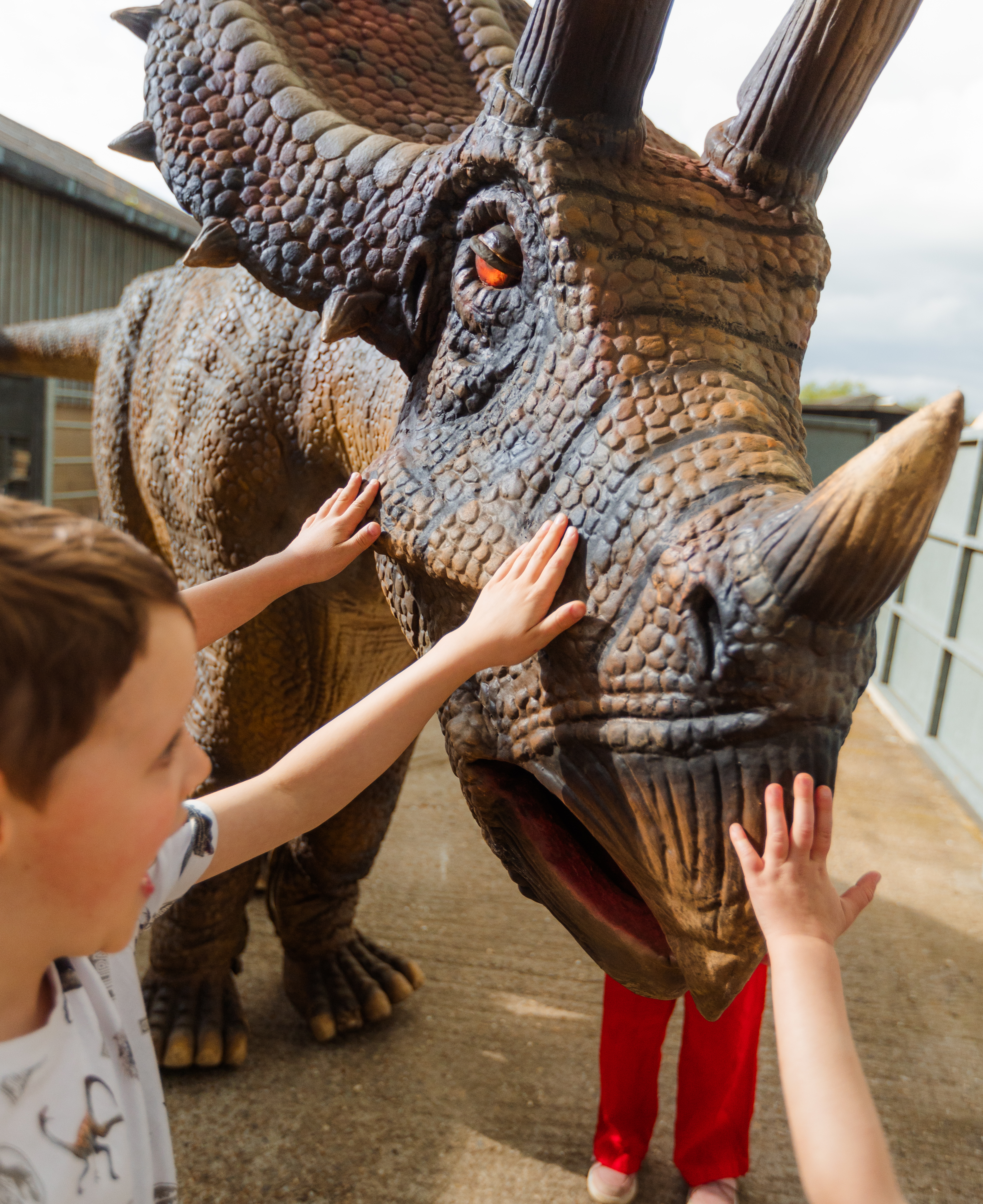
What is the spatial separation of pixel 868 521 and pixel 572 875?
0.58m

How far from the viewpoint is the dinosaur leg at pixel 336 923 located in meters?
2.29

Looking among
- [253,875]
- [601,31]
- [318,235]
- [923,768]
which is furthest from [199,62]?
[923,768]

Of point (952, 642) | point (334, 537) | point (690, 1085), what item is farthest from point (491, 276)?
point (952, 642)

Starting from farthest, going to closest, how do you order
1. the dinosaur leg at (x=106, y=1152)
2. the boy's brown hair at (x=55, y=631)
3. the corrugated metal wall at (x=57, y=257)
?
1. the corrugated metal wall at (x=57, y=257)
2. the dinosaur leg at (x=106, y=1152)
3. the boy's brown hair at (x=55, y=631)

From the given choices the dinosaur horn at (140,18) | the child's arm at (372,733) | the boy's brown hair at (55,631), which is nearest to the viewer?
the boy's brown hair at (55,631)

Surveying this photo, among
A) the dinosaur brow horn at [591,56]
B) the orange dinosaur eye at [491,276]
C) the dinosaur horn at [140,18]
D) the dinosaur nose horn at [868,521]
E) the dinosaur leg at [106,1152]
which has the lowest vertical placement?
the dinosaur leg at [106,1152]

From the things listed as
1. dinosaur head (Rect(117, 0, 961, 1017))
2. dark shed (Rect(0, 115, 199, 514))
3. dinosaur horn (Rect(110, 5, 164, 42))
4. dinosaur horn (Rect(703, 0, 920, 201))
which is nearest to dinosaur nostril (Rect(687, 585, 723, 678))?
dinosaur head (Rect(117, 0, 961, 1017))

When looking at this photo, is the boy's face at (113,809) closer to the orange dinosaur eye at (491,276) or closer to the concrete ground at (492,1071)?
the orange dinosaur eye at (491,276)

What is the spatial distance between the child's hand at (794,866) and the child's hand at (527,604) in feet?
0.88

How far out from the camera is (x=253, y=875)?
2.26m

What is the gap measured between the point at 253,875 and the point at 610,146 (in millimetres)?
1792

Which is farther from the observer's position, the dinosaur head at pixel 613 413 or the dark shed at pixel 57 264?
the dark shed at pixel 57 264

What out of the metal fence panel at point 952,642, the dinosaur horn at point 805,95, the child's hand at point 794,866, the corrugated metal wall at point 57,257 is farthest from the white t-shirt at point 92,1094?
the corrugated metal wall at point 57,257

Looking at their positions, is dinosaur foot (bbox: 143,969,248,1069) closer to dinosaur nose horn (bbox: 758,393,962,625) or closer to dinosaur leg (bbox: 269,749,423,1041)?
dinosaur leg (bbox: 269,749,423,1041)
